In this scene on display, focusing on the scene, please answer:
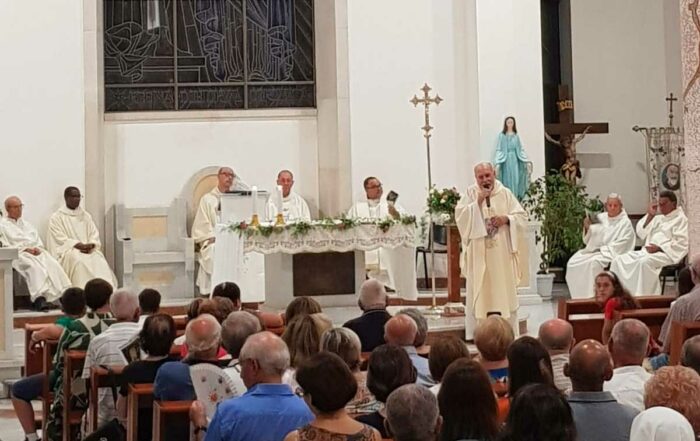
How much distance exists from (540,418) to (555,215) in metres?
11.8

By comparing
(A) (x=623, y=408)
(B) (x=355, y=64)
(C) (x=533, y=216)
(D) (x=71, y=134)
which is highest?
(B) (x=355, y=64)

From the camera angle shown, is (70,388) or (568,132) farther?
(568,132)

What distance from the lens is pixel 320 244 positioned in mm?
11398

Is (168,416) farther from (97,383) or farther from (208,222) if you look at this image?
(208,222)

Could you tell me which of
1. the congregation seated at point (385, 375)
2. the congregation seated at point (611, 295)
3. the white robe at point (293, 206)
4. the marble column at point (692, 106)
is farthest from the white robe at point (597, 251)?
the congregation seated at point (385, 375)

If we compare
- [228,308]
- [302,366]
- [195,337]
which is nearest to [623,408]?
[302,366]

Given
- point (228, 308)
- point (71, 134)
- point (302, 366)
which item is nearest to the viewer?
point (302, 366)

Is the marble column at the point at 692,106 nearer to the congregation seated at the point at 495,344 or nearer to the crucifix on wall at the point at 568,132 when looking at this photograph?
the congregation seated at the point at 495,344

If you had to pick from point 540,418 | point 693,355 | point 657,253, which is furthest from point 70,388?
point 657,253

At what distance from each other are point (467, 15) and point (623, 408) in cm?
1192

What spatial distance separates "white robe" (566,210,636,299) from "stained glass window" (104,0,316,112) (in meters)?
4.53

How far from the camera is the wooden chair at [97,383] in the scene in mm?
5668

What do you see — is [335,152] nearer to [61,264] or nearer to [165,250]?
[165,250]

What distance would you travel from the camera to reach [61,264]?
13414 mm
